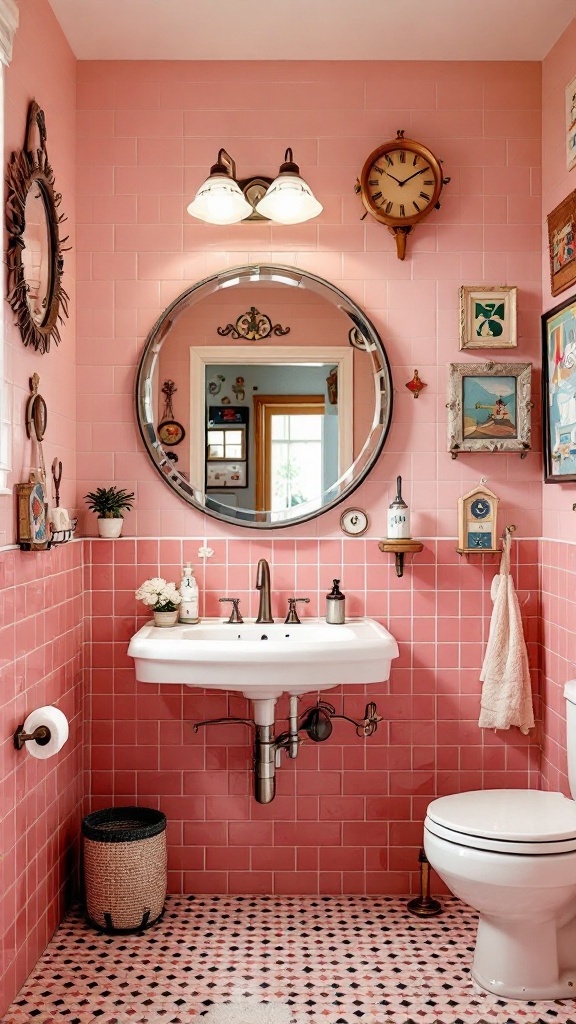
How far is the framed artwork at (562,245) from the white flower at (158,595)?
60.3 inches

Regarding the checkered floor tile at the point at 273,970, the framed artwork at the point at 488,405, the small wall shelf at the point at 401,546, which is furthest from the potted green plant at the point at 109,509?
the checkered floor tile at the point at 273,970

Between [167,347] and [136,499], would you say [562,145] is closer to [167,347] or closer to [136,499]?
[167,347]

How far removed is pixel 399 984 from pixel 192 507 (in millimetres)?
1519

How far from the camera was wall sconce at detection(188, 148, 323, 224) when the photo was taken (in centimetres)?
258

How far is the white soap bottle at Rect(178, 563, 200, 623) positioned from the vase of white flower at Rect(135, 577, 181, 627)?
0.08 ft

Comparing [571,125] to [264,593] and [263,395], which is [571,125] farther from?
[264,593]

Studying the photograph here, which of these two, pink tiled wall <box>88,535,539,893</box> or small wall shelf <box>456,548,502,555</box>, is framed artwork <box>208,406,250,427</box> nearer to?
pink tiled wall <box>88,535,539,893</box>

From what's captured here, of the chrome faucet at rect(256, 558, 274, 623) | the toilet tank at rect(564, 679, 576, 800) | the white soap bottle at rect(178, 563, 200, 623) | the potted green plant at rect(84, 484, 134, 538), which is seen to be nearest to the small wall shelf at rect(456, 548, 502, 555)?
the toilet tank at rect(564, 679, 576, 800)

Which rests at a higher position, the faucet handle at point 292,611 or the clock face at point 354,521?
the clock face at point 354,521

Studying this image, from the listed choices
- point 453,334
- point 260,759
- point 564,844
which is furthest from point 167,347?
point 564,844

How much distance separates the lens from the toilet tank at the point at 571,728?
7.79 ft

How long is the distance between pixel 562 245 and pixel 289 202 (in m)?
0.85

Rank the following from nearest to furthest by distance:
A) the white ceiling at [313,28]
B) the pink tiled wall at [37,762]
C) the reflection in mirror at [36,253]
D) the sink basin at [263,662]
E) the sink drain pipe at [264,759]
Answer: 1. the pink tiled wall at [37,762]
2. the reflection in mirror at [36,253]
3. the sink basin at [263,662]
4. the white ceiling at [313,28]
5. the sink drain pipe at [264,759]

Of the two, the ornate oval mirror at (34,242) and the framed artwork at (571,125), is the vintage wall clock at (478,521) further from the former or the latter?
the ornate oval mirror at (34,242)
